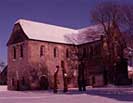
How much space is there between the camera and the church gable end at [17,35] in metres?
59.6

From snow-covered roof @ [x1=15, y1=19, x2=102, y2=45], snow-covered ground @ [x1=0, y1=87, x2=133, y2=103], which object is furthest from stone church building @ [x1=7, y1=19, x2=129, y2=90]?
snow-covered ground @ [x1=0, y1=87, x2=133, y2=103]

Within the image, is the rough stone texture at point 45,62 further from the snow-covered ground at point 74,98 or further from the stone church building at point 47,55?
the snow-covered ground at point 74,98

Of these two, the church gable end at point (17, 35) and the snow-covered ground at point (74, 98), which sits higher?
the church gable end at point (17, 35)

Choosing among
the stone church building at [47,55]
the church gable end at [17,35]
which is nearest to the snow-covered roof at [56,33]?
the stone church building at [47,55]

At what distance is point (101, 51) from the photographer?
6150 centimetres

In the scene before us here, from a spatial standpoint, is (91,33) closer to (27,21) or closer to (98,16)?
(98,16)

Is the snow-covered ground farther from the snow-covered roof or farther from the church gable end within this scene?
the snow-covered roof

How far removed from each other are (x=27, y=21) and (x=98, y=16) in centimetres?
1448

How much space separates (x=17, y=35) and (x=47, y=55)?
7254 millimetres

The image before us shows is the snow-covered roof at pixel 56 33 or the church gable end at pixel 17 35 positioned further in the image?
the snow-covered roof at pixel 56 33

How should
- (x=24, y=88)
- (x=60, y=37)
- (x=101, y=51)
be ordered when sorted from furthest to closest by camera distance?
(x=60, y=37), (x=101, y=51), (x=24, y=88)

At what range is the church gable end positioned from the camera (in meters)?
59.6

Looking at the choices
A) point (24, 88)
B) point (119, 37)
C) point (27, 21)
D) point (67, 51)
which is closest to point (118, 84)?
point (119, 37)

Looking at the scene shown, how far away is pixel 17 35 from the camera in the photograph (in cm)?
6166
